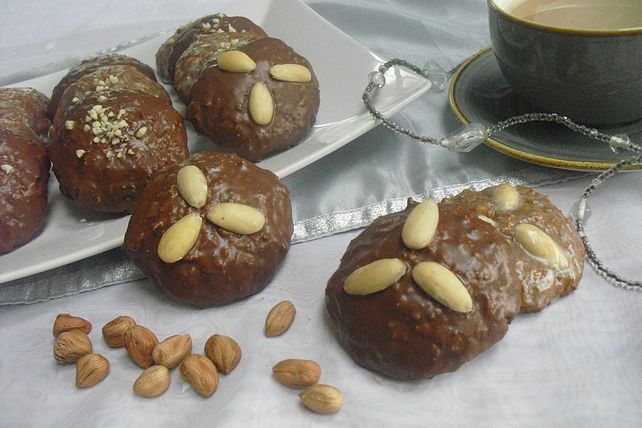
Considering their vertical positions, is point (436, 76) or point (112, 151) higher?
point (112, 151)

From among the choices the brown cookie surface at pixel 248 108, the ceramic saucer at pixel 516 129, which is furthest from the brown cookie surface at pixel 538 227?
the brown cookie surface at pixel 248 108

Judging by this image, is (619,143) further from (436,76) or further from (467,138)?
(436,76)

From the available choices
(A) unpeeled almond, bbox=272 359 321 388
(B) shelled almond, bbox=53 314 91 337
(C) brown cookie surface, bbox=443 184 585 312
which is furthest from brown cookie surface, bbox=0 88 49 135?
(C) brown cookie surface, bbox=443 184 585 312

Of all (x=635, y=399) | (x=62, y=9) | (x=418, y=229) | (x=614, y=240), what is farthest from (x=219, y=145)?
(x=62, y=9)

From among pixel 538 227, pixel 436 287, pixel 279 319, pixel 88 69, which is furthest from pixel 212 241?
pixel 88 69

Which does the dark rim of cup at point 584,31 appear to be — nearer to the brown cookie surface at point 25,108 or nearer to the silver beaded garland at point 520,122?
the silver beaded garland at point 520,122

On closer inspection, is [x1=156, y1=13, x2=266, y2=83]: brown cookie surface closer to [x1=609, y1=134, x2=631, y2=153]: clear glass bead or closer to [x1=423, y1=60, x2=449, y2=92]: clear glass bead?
[x1=423, y1=60, x2=449, y2=92]: clear glass bead

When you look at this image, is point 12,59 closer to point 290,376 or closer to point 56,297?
point 56,297
